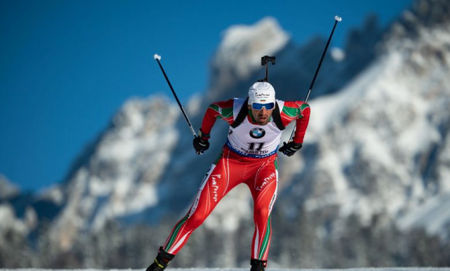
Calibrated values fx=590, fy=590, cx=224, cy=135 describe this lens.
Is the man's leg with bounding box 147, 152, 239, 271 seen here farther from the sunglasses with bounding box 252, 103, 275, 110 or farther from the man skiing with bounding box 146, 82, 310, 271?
the sunglasses with bounding box 252, 103, 275, 110

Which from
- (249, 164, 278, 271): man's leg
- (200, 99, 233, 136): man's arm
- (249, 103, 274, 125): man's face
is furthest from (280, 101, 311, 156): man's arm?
(200, 99, 233, 136): man's arm

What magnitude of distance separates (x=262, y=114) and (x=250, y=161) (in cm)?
109

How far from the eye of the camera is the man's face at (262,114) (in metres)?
10.0

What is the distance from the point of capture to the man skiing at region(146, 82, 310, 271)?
33.1 feet

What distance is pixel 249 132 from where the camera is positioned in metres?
10.3

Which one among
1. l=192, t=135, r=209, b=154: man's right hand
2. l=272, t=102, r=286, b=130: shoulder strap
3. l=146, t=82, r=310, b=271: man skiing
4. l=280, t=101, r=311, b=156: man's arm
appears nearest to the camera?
l=146, t=82, r=310, b=271: man skiing

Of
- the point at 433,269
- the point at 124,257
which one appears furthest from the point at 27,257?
the point at 433,269

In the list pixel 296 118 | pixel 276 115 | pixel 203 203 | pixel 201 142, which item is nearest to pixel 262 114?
pixel 276 115

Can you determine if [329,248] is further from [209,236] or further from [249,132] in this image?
[249,132]

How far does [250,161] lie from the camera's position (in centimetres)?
1071

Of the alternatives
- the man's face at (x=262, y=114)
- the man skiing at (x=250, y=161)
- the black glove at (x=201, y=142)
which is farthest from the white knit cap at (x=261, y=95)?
the black glove at (x=201, y=142)

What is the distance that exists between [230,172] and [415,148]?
7723 inches

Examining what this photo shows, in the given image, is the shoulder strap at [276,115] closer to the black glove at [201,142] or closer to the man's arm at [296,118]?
the man's arm at [296,118]

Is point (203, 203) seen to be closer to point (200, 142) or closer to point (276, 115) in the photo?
point (200, 142)
